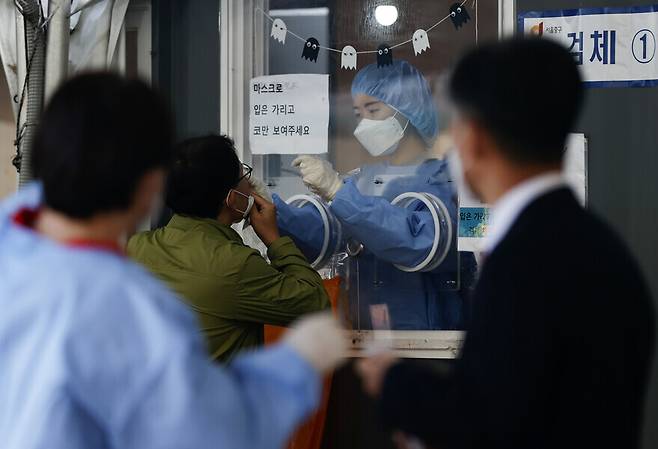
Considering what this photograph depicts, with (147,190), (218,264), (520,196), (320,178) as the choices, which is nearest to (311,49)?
(320,178)

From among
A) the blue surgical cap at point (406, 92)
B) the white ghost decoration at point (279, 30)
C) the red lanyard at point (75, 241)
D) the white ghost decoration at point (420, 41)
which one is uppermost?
the white ghost decoration at point (279, 30)

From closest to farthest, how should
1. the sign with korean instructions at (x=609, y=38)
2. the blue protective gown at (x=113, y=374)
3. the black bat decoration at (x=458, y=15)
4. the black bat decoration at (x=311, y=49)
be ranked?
the blue protective gown at (x=113, y=374) → the sign with korean instructions at (x=609, y=38) → the black bat decoration at (x=458, y=15) → the black bat decoration at (x=311, y=49)

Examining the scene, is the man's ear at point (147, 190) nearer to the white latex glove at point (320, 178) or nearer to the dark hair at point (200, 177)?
the dark hair at point (200, 177)

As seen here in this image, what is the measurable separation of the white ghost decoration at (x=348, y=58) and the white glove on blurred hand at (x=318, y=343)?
6.50 feet

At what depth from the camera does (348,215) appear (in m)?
2.94

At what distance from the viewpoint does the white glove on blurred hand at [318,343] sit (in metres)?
1.19

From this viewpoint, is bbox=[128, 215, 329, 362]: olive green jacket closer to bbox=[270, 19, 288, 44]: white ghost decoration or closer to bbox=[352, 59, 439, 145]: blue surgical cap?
bbox=[352, 59, 439, 145]: blue surgical cap

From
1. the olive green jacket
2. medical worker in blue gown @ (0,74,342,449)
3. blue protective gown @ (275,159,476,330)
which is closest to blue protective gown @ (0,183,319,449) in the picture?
medical worker in blue gown @ (0,74,342,449)

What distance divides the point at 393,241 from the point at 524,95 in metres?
1.71

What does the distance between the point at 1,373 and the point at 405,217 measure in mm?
1977

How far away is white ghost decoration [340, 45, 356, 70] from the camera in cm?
310

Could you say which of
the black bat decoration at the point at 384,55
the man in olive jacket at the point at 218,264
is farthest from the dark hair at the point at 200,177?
the black bat decoration at the point at 384,55

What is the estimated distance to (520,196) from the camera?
1303mm

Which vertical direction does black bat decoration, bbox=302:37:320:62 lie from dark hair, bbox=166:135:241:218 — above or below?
above
